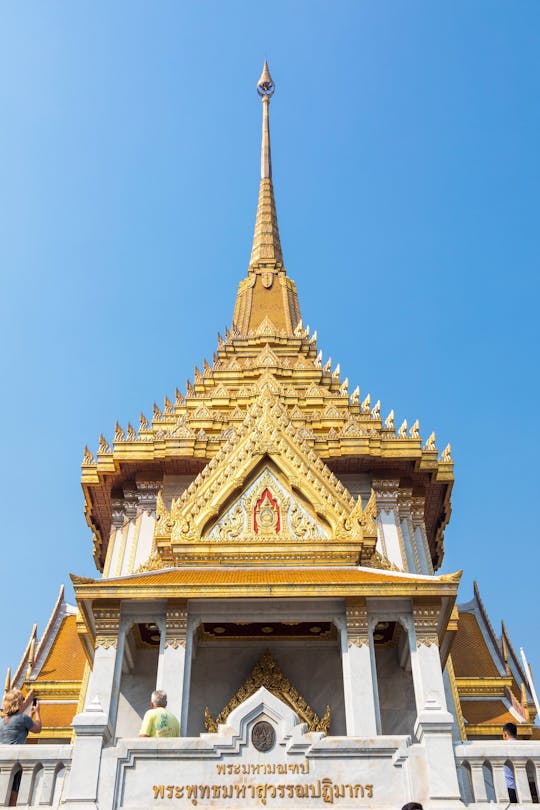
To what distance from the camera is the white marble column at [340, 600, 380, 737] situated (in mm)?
12367

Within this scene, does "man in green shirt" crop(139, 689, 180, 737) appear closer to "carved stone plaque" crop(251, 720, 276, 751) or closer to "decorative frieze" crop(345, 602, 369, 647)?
"carved stone plaque" crop(251, 720, 276, 751)

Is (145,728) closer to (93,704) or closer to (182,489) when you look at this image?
(93,704)

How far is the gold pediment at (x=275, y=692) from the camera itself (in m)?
15.4

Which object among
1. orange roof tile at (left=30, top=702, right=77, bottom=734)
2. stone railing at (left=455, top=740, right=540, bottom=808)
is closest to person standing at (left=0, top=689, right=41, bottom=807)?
stone railing at (left=455, top=740, right=540, bottom=808)

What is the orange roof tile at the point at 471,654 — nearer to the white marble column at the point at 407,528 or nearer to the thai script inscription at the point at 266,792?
the white marble column at the point at 407,528

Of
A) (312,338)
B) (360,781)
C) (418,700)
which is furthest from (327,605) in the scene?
(312,338)

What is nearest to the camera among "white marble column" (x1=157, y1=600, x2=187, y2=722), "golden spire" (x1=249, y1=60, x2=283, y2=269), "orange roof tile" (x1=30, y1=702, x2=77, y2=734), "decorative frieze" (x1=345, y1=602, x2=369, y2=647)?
"white marble column" (x1=157, y1=600, x2=187, y2=722)

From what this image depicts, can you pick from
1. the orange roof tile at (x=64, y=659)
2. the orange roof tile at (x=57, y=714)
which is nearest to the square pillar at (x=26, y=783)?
the orange roof tile at (x=57, y=714)

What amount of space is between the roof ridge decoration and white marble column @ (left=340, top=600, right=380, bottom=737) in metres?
2.11

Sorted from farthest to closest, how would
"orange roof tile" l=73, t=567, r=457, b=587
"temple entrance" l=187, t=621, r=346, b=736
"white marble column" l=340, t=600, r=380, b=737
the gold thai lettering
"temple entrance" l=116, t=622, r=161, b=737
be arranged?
1. "temple entrance" l=116, t=622, r=161, b=737
2. "temple entrance" l=187, t=621, r=346, b=736
3. "orange roof tile" l=73, t=567, r=457, b=587
4. "white marble column" l=340, t=600, r=380, b=737
5. the gold thai lettering

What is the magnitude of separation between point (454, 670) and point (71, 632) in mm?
8292

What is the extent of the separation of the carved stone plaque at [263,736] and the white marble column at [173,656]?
6.06 ft

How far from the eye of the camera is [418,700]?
12289 millimetres

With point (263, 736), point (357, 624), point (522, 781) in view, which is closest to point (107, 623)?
point (263, 736)
